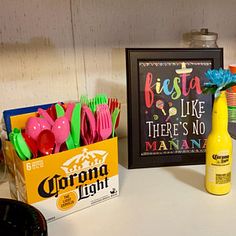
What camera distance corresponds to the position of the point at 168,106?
958 millimetres

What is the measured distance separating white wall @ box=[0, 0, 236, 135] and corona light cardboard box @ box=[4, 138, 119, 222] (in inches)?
11.4

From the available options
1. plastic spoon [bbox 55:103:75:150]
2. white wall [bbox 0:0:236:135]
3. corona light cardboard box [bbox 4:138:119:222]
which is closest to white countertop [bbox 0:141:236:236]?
corona light cardboard box [bbox 4:138:119:222]

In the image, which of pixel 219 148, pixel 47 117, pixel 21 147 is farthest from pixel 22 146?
pixel 219 148

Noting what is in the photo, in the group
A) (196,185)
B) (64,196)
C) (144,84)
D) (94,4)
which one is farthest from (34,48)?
(196,185)

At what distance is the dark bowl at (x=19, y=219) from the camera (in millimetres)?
581

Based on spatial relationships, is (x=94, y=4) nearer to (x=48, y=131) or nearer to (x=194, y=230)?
(x=48, y=131)

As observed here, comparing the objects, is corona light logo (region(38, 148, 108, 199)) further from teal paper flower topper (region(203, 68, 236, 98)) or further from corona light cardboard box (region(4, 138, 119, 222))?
teal paper flower topper (region(203, 68, 236, 98))

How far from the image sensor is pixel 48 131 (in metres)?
0.73

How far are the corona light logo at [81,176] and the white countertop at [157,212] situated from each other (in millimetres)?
50

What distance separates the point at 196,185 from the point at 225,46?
61cm

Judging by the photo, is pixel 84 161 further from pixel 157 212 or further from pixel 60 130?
pixel 157 212

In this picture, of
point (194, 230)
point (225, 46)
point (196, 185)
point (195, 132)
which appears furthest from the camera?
point (225, 46)

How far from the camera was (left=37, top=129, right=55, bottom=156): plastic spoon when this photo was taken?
716mm

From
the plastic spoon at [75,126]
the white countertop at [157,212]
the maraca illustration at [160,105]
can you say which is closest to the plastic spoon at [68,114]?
the plastic spoon at [75,126]
